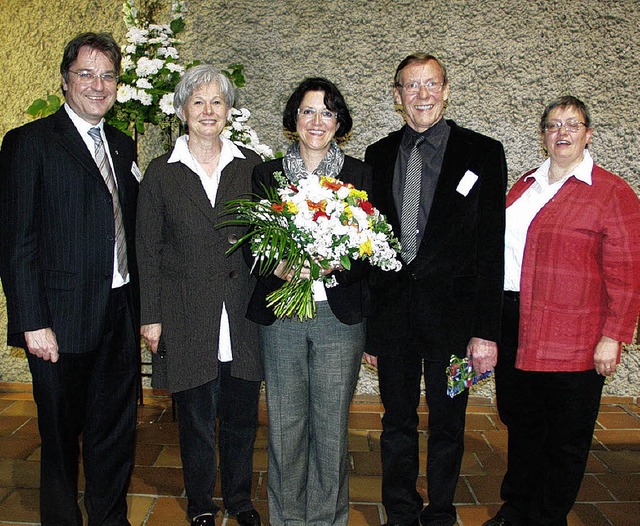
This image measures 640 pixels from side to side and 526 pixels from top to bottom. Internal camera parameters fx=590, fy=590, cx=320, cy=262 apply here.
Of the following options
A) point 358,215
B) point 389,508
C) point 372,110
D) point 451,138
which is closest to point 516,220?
point 451,138

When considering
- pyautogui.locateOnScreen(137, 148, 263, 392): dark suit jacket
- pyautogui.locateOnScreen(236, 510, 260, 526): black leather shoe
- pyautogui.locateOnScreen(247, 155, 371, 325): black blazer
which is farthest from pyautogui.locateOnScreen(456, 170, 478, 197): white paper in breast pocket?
pyautogui.locateOnScreen(236, 510, 260, 526): black leather shoe

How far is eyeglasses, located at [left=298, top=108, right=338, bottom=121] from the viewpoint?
98.0 inches

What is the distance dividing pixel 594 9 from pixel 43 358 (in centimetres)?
414

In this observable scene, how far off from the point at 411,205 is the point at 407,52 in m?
2.20

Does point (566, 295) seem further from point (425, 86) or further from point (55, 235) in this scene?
point (55, 235)

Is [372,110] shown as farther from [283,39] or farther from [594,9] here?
[594,9]

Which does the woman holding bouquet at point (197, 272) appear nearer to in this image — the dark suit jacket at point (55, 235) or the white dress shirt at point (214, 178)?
the white dress shirt at point (214, 178)

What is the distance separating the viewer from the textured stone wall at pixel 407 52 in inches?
165

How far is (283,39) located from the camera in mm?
4332

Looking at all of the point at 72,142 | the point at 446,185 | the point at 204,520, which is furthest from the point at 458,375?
the point at 72,142

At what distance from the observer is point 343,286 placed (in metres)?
2.44

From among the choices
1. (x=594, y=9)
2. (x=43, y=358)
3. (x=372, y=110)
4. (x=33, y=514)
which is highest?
(x=594, y=9)

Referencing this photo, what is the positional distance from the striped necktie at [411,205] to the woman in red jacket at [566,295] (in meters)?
0.48

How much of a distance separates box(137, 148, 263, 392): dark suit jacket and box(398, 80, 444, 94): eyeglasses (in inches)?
32.1
